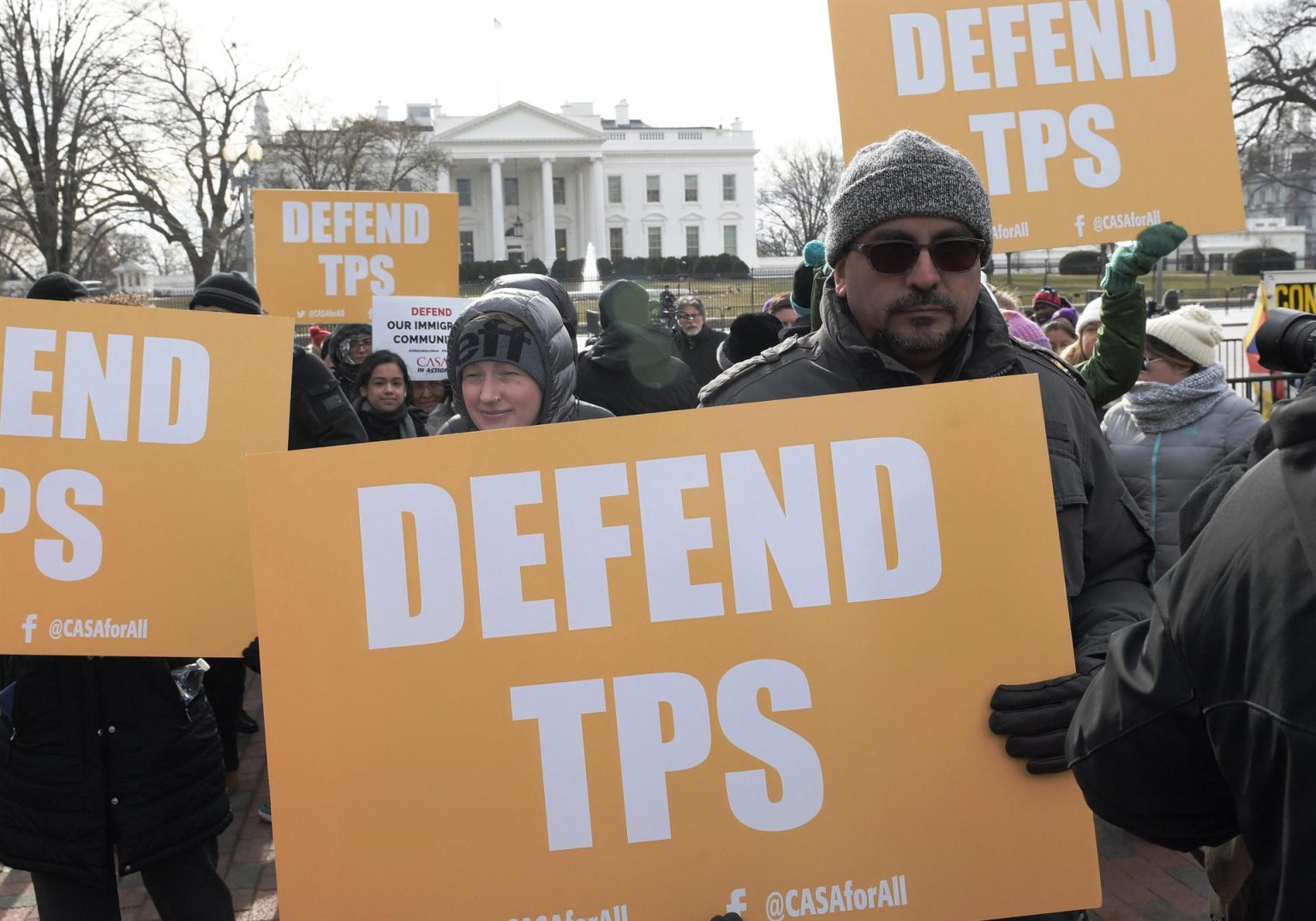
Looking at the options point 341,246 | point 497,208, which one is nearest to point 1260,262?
point 341,246

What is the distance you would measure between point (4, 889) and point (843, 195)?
4.21 metres

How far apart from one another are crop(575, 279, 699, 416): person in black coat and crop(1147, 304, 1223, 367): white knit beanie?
2.07 m

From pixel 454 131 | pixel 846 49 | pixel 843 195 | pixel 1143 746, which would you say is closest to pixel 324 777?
pixel 1143 746

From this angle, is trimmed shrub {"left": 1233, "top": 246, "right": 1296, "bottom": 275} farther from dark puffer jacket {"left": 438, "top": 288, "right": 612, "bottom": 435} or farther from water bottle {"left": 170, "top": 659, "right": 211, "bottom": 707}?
water bottle {"left": 170, "top": 659, "right": 211, "bottom": 707}

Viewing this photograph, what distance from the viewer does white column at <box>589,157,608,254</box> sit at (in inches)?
3398

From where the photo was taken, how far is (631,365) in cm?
550

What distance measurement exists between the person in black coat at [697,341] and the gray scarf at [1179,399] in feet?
14.5

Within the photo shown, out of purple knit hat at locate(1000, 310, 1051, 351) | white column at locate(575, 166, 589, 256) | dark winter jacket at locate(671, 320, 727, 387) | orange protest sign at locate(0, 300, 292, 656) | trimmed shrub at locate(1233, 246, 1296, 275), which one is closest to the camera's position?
orange protest sign at locate(0, 300, 292, 656)

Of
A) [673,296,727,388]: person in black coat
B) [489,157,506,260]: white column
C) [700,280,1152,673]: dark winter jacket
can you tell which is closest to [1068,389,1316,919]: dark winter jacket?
[700,280,1152,673]: dark winter jacket

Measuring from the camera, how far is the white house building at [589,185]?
85625 mm

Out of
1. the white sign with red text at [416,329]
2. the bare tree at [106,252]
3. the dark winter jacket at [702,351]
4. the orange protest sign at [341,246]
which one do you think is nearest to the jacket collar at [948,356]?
the white sign with red text at [416,329]

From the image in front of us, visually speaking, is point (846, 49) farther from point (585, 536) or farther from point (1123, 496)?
point (585, 536)

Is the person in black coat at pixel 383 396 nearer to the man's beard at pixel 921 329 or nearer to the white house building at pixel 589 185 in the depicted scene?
the man's beard at pixel 921 329

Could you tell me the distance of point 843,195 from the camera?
2.21m
